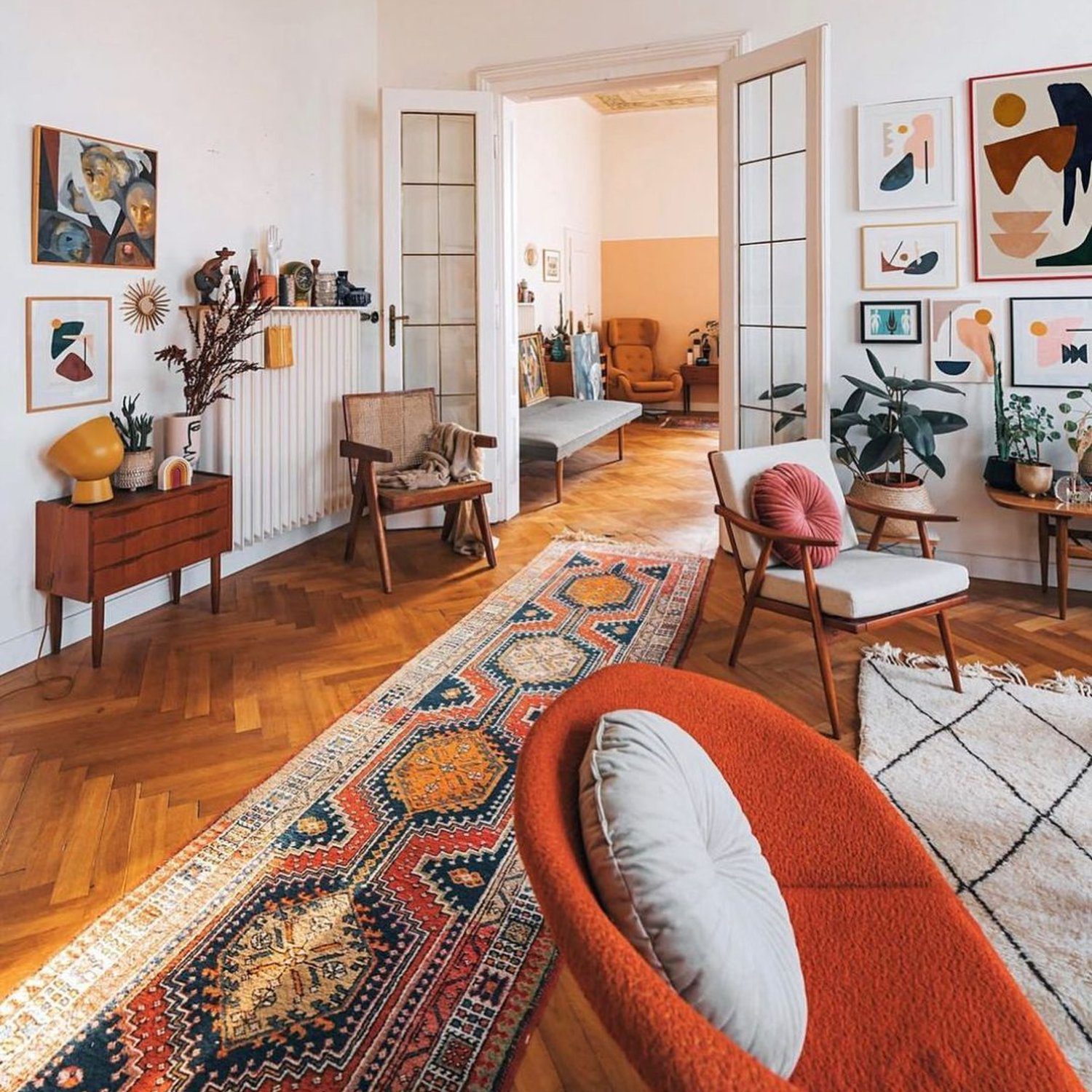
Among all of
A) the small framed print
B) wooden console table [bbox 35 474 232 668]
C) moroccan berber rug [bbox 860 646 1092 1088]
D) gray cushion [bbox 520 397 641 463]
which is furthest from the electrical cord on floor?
the small framed print

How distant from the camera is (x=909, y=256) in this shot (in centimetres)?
444

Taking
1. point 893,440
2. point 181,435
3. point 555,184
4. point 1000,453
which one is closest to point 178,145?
point 181,435

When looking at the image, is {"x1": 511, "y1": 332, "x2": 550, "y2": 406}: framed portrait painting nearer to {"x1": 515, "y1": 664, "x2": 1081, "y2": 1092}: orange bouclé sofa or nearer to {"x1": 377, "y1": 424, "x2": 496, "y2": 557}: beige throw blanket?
{"x1": 377, "y1": 424, "x2": 496, "y2": 557}: beige throw blanket

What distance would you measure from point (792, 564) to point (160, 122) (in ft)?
11.0

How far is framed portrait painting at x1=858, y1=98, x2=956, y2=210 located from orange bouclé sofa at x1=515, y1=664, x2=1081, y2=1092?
3.73m

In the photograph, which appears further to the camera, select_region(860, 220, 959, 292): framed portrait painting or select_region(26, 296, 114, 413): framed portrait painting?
select_region(860, 220, 959, 292): framed portrait painting

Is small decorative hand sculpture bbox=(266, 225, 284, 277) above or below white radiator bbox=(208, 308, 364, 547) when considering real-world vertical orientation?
above

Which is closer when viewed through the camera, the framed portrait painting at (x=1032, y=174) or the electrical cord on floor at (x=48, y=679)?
the electrical cord on floor at (x=48, y=679)

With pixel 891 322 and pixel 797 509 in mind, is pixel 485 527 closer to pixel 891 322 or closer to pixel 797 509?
pixel 797 509

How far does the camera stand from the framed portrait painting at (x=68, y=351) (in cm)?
341

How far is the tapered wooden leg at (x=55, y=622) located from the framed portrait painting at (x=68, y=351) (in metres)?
0.74

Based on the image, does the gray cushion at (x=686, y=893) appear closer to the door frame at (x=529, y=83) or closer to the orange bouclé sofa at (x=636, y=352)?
the door frame at (x=529, y=83)

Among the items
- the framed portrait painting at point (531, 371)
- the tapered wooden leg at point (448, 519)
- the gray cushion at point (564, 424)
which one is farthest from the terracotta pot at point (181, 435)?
the framed portrait painting at point (531, 371)

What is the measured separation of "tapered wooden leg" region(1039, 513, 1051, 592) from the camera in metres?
4.22
